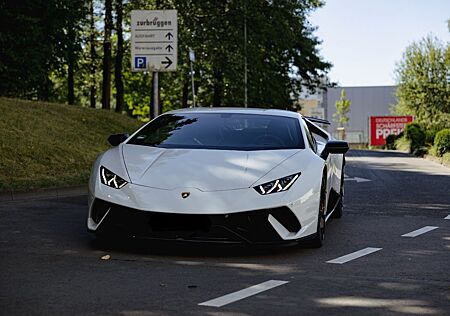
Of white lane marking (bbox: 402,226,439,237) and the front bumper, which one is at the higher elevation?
the front bumper

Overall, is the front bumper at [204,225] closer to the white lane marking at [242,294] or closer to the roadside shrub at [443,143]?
the white lane marking at [242,294]

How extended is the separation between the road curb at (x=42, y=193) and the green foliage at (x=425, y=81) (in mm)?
47435

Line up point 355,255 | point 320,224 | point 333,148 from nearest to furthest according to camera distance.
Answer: point 355,255, point 320,224, point 333,148

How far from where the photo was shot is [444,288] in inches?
227

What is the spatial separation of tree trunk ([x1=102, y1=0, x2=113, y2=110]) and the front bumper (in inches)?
1270

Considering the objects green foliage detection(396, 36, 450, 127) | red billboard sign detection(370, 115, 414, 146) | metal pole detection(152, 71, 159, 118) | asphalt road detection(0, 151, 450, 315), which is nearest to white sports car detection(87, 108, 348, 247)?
asphalt road detection(0, 151, 450, 315)

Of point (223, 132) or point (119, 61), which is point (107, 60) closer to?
point (119, 61)

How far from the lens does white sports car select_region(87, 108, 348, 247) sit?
6.82 meters

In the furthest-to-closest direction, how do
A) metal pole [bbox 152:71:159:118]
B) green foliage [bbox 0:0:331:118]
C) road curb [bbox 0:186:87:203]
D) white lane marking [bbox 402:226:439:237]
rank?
green foliage [bbox 0:0:331:118] < metal pole [bbox 152:71:159:118] < road curb [bbox 0:186:87:203] < white lane marking [bbox 402:226:439:237]

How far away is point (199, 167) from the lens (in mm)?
7180

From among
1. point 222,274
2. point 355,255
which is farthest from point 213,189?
point 355,255

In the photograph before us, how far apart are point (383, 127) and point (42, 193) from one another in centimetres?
6043

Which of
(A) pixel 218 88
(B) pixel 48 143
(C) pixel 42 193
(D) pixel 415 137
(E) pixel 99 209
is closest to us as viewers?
(E) pixel 99 209

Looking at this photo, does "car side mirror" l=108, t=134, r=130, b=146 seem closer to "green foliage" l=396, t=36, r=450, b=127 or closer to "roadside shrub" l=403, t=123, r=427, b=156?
"roadside shrub" l=403, t=123, r=427, b=156
